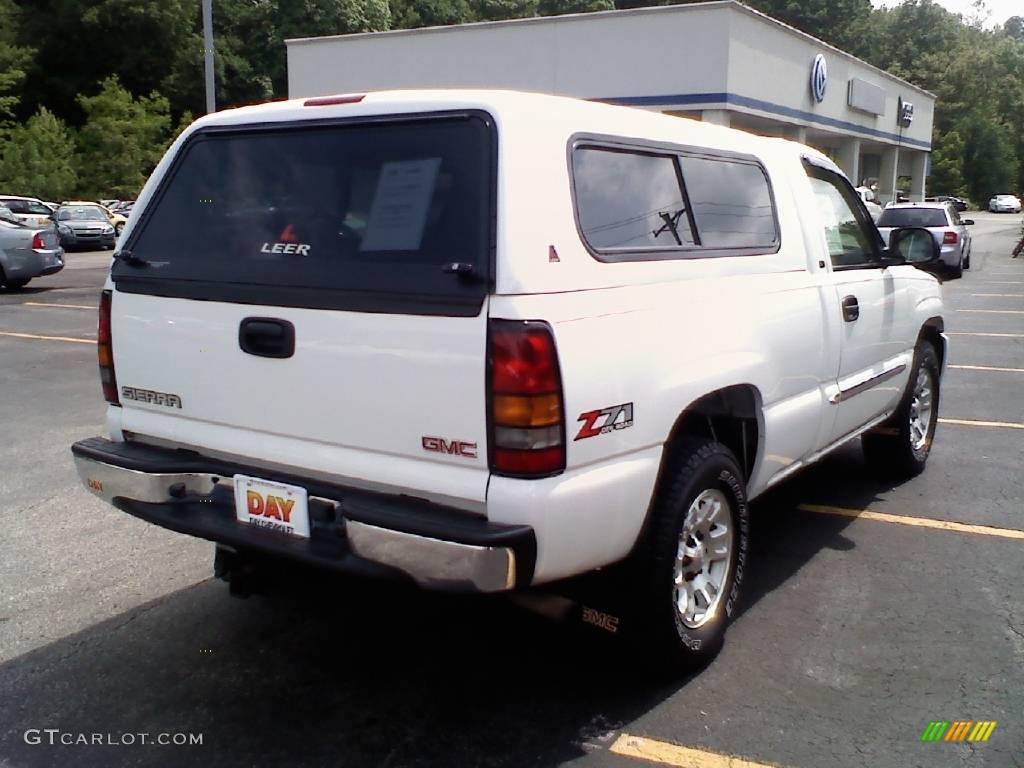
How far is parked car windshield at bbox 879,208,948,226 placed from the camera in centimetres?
2155

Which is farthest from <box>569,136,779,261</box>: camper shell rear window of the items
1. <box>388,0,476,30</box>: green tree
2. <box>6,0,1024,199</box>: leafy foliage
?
<box>388,0,476,30</box>: green tree

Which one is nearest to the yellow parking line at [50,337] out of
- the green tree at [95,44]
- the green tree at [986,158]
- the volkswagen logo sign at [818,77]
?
the volkswagen logo sign at [818,77]

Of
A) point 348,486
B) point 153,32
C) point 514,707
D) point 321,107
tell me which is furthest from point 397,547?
point 153,32

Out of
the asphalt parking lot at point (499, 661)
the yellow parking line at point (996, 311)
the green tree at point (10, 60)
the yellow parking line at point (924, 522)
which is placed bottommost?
the asphalt parking lot at point (499, 661)

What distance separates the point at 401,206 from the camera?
317cm

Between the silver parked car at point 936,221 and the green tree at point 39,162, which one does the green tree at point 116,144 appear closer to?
the green tree at point 39,162

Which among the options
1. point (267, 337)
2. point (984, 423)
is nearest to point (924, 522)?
point (984, 423)

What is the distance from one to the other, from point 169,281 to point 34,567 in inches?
78.0

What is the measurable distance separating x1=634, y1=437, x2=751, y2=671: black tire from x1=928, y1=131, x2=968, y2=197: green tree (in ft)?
254

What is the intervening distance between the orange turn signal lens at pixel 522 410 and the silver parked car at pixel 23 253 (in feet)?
55.6

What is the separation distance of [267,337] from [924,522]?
12.7ft

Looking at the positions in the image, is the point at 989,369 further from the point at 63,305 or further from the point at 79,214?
the point at 79,214

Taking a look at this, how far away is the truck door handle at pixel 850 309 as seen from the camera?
15.4ft

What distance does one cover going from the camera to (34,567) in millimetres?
A: 4695
